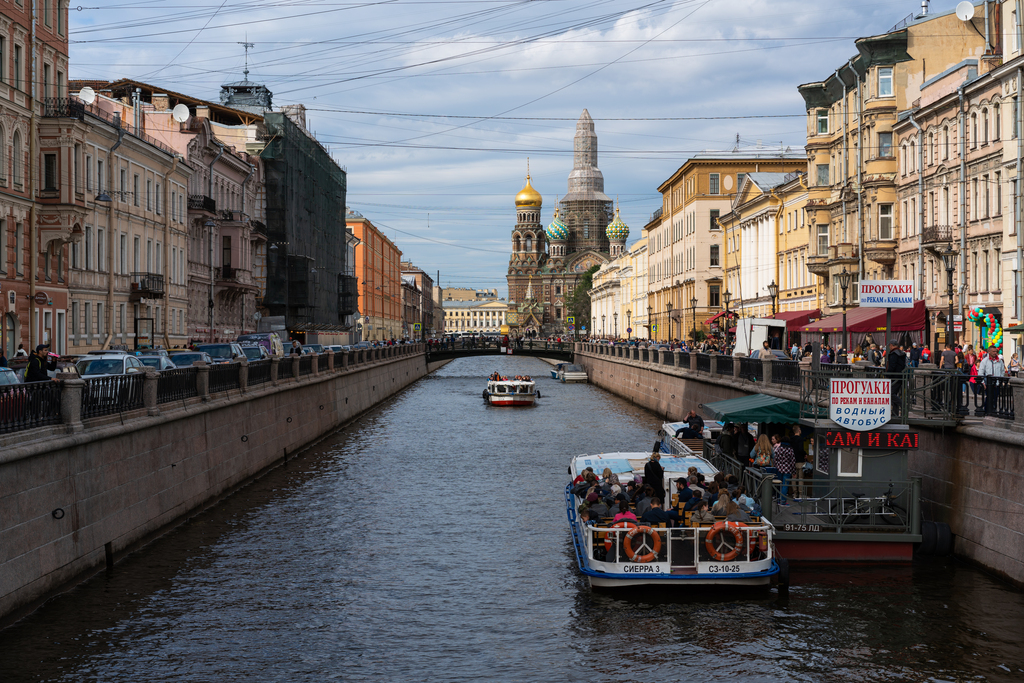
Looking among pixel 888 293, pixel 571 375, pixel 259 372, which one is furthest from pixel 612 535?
pixel 571 375

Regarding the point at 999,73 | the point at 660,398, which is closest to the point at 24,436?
the point at 999,73

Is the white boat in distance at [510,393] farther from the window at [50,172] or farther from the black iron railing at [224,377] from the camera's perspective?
the black iron railing at [224,377]

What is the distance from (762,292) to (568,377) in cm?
2694

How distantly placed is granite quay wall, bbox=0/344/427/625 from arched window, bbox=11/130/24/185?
10.3 metres

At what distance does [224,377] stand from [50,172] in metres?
14.0

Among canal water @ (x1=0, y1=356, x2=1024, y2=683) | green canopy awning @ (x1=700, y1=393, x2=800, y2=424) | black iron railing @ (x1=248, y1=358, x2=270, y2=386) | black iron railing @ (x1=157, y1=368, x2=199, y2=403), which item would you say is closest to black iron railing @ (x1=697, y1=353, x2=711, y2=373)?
black iron railing @ (x1=248, y1=358, x2=270, y2=386)

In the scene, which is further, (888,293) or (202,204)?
(202,204)

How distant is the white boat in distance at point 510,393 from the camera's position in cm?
6838

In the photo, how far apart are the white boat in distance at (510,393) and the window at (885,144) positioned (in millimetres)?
26266

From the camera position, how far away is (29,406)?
Result: 1767cm

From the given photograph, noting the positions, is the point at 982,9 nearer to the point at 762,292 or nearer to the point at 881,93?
the point at 881,93

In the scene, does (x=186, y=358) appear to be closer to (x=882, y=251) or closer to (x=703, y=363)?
(x=703, y=363)

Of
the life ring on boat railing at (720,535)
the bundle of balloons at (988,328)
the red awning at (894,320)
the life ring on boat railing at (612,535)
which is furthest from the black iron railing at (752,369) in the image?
the life ring on boat railing at (612,535)

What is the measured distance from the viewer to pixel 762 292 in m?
75.7
